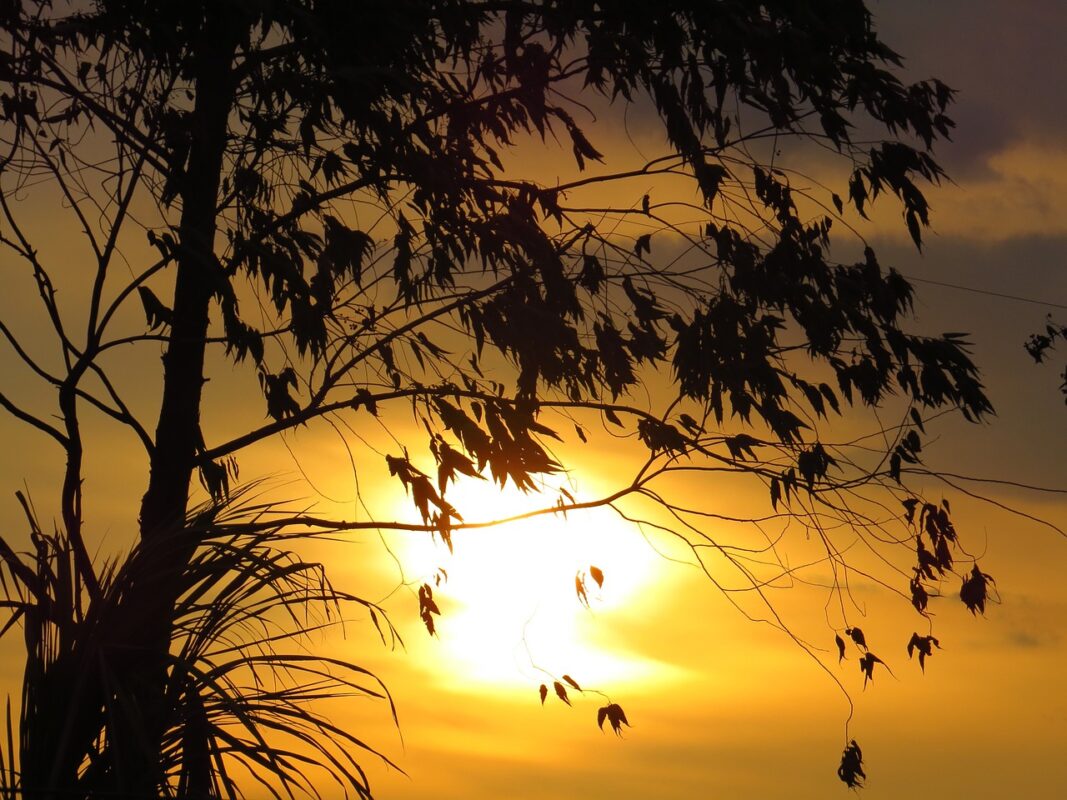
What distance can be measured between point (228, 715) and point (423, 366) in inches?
134

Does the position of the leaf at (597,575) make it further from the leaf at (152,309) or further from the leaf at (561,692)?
the leaf at (152,309)

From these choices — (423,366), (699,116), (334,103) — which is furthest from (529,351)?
(334,103)

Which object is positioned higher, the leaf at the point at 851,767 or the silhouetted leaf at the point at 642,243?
the silhouetted leaf at the point at 642,243

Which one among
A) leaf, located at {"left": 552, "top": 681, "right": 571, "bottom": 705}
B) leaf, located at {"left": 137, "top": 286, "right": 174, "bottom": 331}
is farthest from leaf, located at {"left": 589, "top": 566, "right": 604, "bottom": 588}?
leaf, located at {"left": 137, "top": 286, "right": 174, "bottom": 331}

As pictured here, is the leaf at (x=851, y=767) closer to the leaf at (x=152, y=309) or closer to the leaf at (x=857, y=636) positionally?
the leaf at (x=857, y=636)

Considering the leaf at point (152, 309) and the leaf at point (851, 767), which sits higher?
the leaf at point (152, 309)

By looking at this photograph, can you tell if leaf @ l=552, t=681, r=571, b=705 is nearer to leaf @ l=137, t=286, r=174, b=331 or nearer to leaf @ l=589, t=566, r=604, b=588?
leaf @ l=589, t=566, r=604, b=588

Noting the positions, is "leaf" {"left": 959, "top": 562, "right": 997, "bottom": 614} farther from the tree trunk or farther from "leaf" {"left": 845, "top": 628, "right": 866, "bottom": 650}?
the tree trunk

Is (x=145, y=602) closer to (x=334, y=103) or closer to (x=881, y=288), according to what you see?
(x=334, y=103)

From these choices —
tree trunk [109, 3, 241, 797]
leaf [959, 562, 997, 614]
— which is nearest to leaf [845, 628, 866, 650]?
leaf [959, 562, 997, 614]

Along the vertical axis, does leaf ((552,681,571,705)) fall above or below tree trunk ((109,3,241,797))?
below

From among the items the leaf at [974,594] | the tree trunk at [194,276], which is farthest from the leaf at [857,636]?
the tree trunk at [194,276]

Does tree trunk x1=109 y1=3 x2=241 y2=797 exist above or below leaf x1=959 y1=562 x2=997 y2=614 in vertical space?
above

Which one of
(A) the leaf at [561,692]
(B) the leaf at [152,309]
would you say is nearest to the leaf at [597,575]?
(A) the leaf at [561,692]
